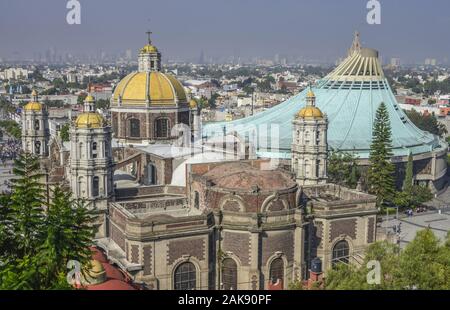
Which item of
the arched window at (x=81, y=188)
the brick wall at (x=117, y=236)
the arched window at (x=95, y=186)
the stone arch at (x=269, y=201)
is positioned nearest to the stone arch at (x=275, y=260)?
the stone arch at (x=269, y=201)

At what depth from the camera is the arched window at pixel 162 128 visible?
47250mm

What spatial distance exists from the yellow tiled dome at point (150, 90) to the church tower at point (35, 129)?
9791 mm

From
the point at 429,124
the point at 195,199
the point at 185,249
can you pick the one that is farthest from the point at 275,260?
the point at 429,124

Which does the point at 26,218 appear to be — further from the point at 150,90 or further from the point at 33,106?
the point at 33,106

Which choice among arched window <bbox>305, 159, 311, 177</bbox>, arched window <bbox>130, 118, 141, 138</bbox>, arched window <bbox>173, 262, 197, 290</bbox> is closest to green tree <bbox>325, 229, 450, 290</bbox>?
arched window <bbox>173, 262, 197, 290</bbox>

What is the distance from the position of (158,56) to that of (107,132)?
1342 cm

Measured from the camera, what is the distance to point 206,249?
3203 centimetres

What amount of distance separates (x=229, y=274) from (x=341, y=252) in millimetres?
8121

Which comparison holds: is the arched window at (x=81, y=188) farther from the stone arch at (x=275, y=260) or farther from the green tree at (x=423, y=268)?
the green tree at (x=423, y=268)

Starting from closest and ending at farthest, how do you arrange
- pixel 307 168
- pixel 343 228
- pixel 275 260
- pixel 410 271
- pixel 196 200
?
pixel 410 271, pixel 275 260, pixel 196 200, pixel 343 228, pixel 307 168

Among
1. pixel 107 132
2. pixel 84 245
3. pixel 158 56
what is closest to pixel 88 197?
pixel 107 132

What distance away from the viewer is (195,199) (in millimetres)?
35375

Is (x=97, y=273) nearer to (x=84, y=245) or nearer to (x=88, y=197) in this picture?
(x=84, y=245)
